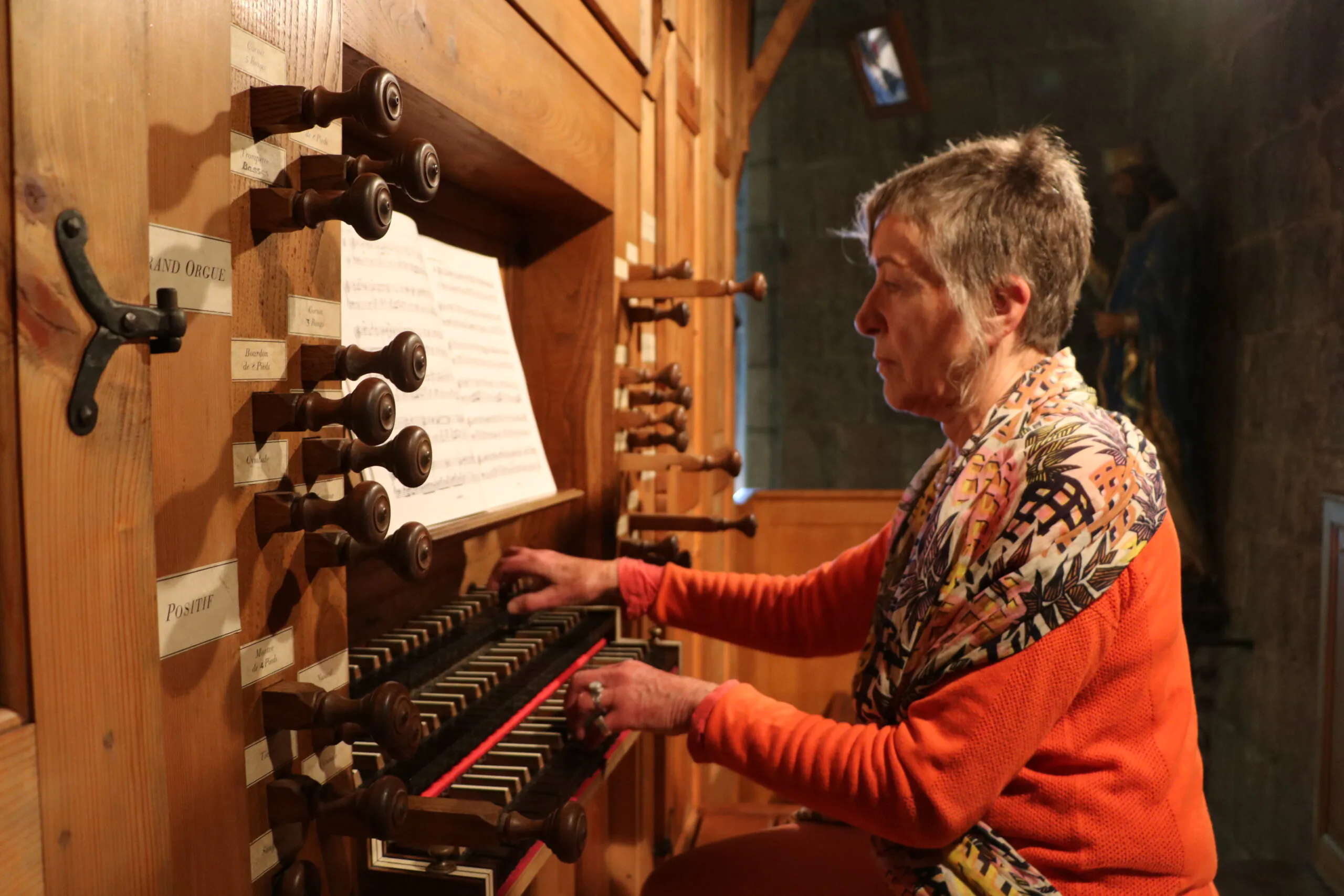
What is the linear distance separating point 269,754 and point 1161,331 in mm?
4536

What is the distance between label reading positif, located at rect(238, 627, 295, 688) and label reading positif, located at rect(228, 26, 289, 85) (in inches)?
22.1

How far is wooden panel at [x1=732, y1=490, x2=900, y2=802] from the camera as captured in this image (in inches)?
171

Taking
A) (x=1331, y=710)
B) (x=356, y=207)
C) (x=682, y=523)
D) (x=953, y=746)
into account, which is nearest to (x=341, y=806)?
(x=356, y=207)

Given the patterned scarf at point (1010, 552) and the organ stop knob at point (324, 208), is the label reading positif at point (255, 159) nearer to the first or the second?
the organ stop knob at point (324, 208)

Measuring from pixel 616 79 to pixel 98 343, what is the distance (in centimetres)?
164

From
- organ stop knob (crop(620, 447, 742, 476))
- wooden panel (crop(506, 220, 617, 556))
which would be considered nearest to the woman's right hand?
wooden panel (crop(506, 220, 617, 556))

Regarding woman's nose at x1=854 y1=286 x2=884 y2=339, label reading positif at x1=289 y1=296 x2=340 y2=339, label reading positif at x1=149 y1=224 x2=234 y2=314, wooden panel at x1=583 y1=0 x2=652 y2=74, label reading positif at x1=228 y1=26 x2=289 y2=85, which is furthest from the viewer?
wooden panel at x1=583 y1=0 x2=652 y2=74

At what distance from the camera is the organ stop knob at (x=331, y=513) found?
980mm

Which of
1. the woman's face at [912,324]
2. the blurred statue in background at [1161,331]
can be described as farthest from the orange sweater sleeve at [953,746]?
the blurred statue in background at [1161,331]

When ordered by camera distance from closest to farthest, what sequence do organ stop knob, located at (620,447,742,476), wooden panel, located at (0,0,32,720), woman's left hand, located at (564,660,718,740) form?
wooden panel, located at (0,0,32,720) → woman's left hand, located at (564,660,718,740) → organ stop knob, located at (620,447,742,476)

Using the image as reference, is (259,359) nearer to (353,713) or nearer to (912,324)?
(353,713)

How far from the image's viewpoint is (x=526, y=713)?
1.53m

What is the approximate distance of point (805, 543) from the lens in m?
4.41

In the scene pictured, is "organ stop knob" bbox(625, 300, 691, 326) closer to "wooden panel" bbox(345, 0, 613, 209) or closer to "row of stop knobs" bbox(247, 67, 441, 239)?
"wooden panel" bbox(345, 0, 613, 209)
